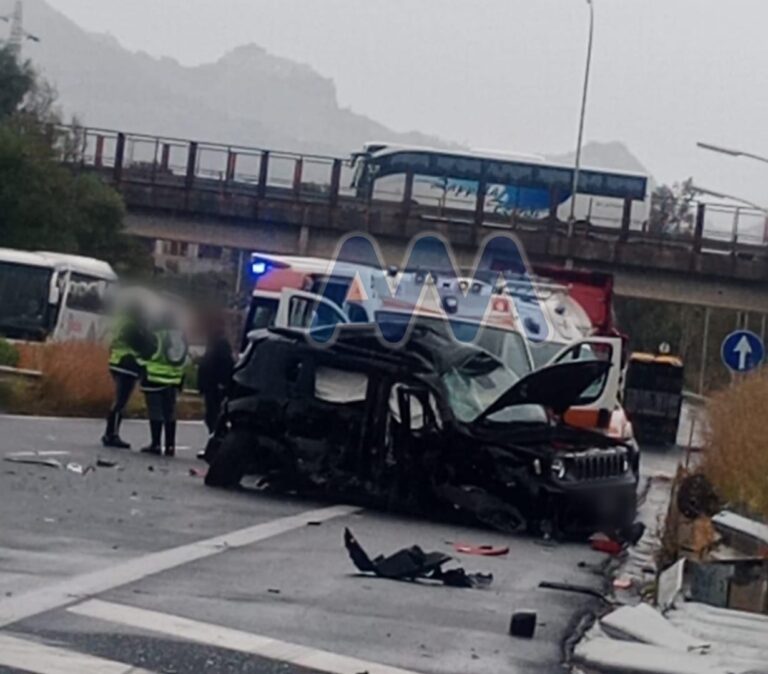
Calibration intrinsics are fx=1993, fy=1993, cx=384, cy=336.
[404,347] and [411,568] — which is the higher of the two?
[404,347]

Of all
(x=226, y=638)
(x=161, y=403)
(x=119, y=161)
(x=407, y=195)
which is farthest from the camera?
(x=407, y=195)

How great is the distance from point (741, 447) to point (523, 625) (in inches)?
318

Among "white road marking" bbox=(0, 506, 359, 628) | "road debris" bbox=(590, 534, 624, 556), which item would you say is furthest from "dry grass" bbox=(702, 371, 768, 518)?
"white road marking" bbox=(0, 506, 359, 628)

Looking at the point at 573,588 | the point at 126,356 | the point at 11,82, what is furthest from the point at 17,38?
the point at 573,588

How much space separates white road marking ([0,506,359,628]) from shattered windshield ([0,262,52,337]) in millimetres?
25111

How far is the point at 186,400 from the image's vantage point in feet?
115

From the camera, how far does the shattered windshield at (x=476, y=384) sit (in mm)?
16906

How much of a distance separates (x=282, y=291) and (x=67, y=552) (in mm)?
12456

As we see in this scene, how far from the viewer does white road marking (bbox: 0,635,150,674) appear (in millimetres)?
8320

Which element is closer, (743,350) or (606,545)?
(606,545)

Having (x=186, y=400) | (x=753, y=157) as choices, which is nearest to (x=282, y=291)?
(x=186, y=400)

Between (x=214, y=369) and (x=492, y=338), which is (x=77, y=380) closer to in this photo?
(x=214, y=369)

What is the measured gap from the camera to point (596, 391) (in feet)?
60.9

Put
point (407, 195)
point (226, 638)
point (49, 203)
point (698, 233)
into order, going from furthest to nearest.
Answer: point (407, 195) → point (698, 233) → point (49, 203) → point (226, 638)
